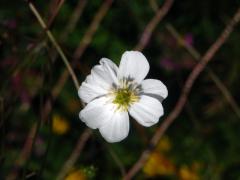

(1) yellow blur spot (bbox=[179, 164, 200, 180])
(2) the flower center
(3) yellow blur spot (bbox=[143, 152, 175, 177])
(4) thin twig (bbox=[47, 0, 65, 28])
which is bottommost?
(1) yellow blur spot (bbox=[179, 164, 200, 180])

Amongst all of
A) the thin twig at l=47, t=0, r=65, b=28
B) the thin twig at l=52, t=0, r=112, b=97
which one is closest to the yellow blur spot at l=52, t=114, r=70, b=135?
the thin twig at l=52, t=0, r=112, b=97

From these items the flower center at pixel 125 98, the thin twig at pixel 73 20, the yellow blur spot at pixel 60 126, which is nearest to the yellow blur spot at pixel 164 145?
the yellow blur spot at pixel 60 126

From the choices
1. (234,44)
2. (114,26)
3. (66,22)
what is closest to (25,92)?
(66,22)

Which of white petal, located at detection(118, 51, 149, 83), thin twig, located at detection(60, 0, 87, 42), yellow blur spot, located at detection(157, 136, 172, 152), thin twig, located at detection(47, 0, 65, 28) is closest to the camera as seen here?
white petal, located at detection(118, 51, 149, 83)

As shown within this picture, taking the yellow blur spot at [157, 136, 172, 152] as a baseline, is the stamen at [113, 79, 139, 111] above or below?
above

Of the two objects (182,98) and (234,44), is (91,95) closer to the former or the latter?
(182,98)

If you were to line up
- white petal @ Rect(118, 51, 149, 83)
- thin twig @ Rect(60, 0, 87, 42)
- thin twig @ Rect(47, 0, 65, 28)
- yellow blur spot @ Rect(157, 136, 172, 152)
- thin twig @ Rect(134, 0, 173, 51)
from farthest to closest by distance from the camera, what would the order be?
yellow blur spot @ Rect(157, 136, 172, 152) → thin twig @ Rect(60, 0, 87, 42) → thin twig @ Rect(134, 0, 173, 51) → thin twig @ Rect(47, 0, 65, 28) → white petal @ Rect(118, 51, 149, 83)

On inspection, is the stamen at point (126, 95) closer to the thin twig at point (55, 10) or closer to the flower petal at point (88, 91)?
the flower petal at point (88, 91)

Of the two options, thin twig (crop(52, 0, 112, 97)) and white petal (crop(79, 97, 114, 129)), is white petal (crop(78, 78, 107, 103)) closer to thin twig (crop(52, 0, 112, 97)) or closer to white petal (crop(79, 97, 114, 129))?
white petal (crop(79, 97, 114, 129))
